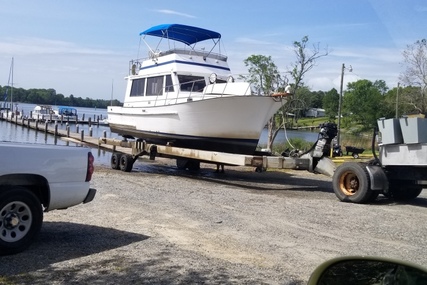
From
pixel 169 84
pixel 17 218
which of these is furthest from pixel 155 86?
pixel 17 218

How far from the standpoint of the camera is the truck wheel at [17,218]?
19.9 ft

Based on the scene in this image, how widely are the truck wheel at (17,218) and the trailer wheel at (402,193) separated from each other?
8163 millimetres

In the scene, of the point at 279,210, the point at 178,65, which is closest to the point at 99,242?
the point at 279,210

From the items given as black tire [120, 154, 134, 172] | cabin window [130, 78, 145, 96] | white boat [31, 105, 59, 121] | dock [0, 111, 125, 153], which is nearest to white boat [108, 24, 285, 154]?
cabin window [130, 78, 145, 96]

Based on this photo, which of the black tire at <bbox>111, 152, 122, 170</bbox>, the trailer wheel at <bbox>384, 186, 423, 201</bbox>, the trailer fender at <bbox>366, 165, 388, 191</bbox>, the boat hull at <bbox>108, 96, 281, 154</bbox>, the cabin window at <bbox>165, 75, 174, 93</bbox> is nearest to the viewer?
the trailer fender at <bbox>366, 165, 388, 191</bbox>

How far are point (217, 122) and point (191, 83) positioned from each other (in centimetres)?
231

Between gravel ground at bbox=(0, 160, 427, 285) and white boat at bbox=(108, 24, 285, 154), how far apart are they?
295 cm

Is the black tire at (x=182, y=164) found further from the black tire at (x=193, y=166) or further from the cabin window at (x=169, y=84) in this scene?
the cabin window at (x=169, y=84)

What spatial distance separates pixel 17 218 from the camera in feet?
20.4

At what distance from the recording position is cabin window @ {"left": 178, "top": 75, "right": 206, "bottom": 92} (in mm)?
16594

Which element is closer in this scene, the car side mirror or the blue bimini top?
the car side mirror

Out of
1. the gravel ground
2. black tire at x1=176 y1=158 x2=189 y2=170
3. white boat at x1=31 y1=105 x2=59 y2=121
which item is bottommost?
the gravel ground

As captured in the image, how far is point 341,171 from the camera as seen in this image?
1143 centimetres

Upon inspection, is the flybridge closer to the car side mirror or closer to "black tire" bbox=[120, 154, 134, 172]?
"black tire" bbox=[120, 154, 134, 172]
